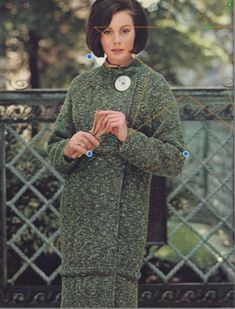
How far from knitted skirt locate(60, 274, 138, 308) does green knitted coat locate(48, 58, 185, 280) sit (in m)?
0.02

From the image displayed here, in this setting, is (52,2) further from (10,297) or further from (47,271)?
(10,297)

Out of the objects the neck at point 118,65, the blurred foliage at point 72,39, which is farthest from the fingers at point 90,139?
the blurred foliage at point 72,39

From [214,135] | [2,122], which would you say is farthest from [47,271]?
[214,135]

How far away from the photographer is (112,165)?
2.49 metres

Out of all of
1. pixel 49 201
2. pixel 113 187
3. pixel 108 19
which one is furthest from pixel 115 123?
pixel 49 201

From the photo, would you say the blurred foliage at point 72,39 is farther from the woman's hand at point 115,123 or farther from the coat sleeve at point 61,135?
the woman's hand at point 115,123

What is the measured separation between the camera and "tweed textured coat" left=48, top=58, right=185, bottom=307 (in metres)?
2.48

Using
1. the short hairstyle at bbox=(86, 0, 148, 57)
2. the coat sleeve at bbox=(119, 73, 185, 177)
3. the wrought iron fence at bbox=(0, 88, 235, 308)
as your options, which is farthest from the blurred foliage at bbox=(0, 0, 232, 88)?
the coat sleeve at bbox=(119, 73, 185, 177)

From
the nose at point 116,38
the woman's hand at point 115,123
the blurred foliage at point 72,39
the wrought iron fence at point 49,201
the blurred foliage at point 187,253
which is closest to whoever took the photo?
the woman's hand at point 115,123

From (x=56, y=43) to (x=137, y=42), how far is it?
4.12 meters

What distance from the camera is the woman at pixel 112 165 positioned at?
97.4 inches

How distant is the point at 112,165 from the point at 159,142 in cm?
18

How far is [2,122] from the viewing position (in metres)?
3.63

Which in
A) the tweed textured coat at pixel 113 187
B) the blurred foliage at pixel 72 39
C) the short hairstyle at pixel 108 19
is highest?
the blurred foliage at pixel 72 39
